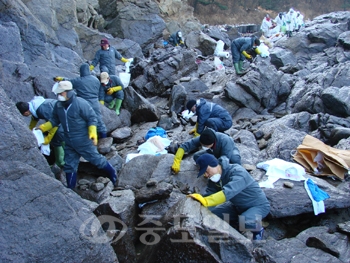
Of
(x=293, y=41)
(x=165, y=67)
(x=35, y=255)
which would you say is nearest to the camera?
(x=35, y=255)

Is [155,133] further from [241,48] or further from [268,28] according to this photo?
[268,28]

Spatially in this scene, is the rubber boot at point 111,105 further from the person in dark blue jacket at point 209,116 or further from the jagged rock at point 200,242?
the jagged rock at point 200,242

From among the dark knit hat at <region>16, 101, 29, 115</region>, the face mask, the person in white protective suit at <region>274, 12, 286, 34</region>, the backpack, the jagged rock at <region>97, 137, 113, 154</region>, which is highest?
the person in white protective suit at <region>274, 12, 286, 34</region>

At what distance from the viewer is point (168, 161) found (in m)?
5.48

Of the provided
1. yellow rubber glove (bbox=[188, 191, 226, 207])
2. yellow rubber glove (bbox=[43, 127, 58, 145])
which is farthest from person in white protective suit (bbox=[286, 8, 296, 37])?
yellow rubber glove (bbox=[188, 191, 226, 207])

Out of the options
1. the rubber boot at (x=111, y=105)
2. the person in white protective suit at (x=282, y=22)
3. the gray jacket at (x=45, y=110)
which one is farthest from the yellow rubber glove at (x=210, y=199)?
the person in white protective suit at (x=282, y=22)

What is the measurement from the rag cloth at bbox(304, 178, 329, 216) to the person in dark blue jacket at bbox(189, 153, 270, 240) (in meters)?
0.88

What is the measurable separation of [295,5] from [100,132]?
47604 mm

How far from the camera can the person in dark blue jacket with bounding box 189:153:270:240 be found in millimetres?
3681

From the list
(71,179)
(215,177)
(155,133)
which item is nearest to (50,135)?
(71,179)

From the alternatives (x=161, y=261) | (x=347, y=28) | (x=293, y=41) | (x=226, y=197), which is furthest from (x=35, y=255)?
(x=347, y=28)

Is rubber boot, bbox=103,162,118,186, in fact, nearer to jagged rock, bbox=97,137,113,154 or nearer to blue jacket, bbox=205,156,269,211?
jagged rock, bbox=97,137,113,154

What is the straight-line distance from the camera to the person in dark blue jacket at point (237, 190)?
3.68 metres

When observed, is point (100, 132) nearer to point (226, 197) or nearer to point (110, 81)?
point (110, 81)
